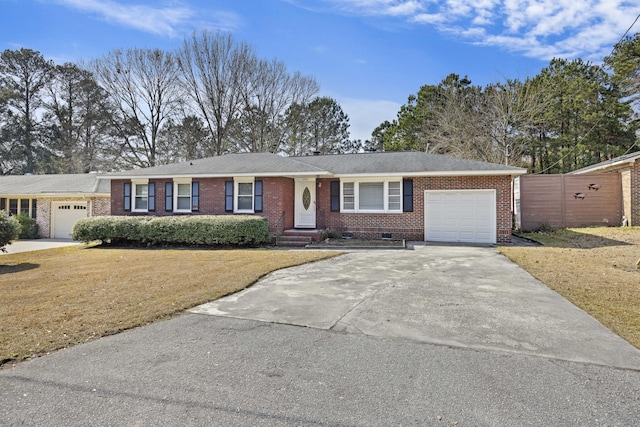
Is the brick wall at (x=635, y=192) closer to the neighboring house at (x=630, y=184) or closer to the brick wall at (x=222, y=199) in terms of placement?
the neighboring house at (x=630, y=184)

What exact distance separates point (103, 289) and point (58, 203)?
17.8 metres

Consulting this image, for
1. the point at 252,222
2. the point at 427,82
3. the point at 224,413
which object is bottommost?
the point at 224,413

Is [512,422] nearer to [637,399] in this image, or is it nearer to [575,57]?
[637,399]

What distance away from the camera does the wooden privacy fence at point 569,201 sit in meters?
16.7

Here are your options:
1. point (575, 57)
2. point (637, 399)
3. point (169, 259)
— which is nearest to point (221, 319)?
point (637, 399)

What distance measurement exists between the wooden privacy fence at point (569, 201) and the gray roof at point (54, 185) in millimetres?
21606

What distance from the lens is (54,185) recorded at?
73.5 feet

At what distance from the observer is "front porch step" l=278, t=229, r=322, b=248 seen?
46.8 ft

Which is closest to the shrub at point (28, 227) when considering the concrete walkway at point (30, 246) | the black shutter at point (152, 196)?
the concrete walkway at point (30, 246)

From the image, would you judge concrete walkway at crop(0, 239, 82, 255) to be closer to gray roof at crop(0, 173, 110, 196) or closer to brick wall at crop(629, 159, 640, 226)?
gray roof at crop(0, 173, 110, 196)

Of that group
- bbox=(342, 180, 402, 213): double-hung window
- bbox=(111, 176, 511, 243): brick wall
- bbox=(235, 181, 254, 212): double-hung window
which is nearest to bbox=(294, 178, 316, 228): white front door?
bbox=(111, 176, 511, 243): brick wall

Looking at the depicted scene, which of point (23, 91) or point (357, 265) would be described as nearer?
point (357, 265)

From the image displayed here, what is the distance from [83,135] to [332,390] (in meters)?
38.6

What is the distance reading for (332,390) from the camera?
3.09 meters
